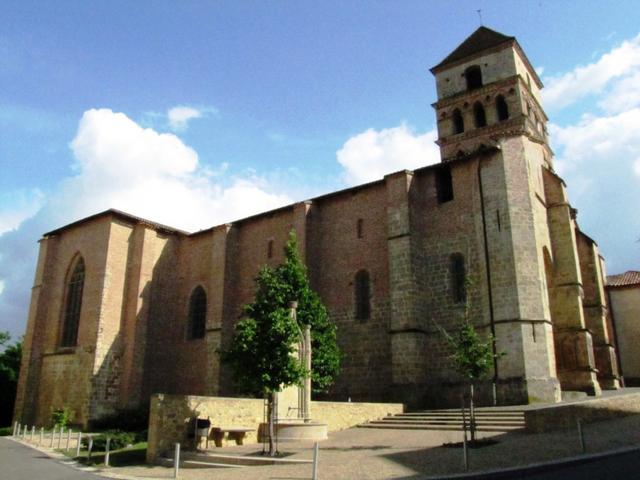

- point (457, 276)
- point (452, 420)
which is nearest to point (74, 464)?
point (452, 420)

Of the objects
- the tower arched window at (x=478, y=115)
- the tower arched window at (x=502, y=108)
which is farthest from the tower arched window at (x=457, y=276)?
the tower arched window at (x=478, y=115)

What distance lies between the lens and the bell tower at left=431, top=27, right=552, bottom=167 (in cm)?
3272

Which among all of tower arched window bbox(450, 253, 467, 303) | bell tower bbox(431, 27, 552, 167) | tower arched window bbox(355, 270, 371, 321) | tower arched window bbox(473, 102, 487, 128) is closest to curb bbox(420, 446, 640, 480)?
tower arched window bbox(450, 253, 467, 303)

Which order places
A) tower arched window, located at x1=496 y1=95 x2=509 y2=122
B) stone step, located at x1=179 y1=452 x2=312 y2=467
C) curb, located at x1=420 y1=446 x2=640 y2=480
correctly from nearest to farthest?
curb, located at x1=420 y1=446 x2=640 y2=480, stone step, located at x1=179 y1=452 x2=312 y2=467, tower arched window, located at x1=496 y1=95 x2=509 y2=122

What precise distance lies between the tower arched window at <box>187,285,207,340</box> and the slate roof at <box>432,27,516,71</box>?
22.3 metres

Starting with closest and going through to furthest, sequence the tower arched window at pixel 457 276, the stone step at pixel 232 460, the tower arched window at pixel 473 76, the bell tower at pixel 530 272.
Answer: the stone step at pixel 232 460, the bell tower at pixel 530 272, the tower arched window at pixel 457 276, the tower arched window at pixel 473 76

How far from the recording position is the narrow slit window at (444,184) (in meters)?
24.6

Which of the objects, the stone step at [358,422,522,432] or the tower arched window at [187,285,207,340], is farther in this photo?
the tower arched window at [187,285,207,340]

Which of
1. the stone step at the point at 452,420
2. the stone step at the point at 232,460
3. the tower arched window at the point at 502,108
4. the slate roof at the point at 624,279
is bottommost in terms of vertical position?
the stone step at the point at 232,460

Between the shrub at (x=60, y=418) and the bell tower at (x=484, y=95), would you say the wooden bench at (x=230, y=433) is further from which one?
the bell tower at (x=484, y=95)

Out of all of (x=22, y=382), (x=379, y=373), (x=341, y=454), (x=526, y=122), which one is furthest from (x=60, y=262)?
(x=526, y=122)

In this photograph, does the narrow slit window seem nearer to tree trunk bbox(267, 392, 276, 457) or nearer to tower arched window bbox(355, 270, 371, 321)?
tower arched window bbox(355, 270, 371, 321)

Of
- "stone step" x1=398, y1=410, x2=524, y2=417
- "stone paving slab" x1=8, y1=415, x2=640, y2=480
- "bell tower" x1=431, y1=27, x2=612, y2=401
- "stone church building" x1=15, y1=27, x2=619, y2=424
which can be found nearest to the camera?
"stone paving slab" x1=8, y1=415, x2=640, y2=480

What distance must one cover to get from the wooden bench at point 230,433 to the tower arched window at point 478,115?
2545 centimetres
